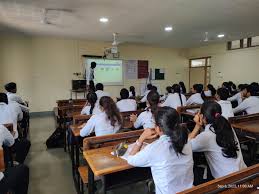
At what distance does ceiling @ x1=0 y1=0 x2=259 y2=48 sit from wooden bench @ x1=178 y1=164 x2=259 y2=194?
338 cm

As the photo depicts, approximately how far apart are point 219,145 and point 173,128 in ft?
1.46

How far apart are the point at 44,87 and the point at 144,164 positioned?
22.6ft

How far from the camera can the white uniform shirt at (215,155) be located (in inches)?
59.3

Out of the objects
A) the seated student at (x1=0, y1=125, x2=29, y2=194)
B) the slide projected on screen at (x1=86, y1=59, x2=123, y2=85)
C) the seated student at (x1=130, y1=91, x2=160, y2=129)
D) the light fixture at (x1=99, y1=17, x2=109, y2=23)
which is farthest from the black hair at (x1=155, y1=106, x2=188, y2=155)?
the slide projected on screen at (x1=86, y1=59, x2=123, y2=85)

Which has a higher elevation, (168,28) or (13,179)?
(168,28)

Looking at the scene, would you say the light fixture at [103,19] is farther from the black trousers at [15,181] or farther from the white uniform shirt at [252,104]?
the black trousers at [15,181]

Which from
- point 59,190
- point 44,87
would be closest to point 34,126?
point 44,87

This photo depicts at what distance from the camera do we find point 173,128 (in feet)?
4.32

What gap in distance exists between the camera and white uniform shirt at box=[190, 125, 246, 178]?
1.51 meters

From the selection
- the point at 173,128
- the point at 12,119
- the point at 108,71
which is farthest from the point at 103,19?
the point at 173,128

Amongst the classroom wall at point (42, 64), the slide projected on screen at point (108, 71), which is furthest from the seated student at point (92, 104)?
the slide projected on screen at point (108, 71)

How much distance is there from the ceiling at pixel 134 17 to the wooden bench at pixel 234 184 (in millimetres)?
3384

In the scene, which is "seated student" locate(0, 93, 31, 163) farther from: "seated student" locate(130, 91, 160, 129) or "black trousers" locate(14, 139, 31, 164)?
"seated student" locate(130, 91, 160, 129)

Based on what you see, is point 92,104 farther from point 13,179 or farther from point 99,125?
point 13,179
